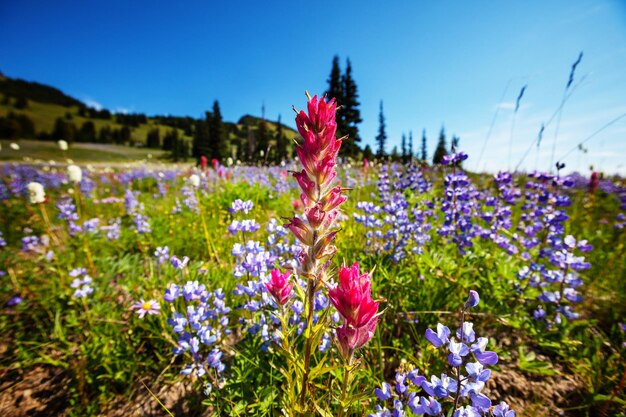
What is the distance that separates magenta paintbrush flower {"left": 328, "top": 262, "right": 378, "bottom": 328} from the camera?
100 cm

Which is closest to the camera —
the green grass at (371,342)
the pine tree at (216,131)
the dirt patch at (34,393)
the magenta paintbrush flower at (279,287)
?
the magenta paintbrush flower at (279,287)

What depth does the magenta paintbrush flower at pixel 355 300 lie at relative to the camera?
1005 mm

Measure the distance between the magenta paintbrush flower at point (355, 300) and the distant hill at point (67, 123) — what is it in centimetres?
3541

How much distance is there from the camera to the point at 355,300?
1.00 m

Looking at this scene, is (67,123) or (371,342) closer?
(371,342)

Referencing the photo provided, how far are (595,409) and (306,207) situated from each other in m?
3.07

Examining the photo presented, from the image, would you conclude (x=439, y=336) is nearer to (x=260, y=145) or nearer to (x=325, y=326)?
(x=325, y=326)

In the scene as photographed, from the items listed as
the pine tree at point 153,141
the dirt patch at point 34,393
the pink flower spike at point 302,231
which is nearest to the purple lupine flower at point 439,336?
the pink flower spike at point 302,231

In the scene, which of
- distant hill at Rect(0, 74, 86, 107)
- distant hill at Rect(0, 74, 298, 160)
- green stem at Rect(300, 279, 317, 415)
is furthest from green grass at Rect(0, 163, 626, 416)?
distant hill at Rect(0, 74, 86, 107)

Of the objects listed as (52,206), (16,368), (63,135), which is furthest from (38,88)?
(16,368)

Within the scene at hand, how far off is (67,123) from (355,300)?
313 feet

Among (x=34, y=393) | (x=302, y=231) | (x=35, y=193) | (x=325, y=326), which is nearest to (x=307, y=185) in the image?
(x=302, y=231)

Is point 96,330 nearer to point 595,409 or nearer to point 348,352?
point 348,352

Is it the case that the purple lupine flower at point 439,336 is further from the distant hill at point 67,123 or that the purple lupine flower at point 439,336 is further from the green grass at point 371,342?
the distant hill at point 67,123
